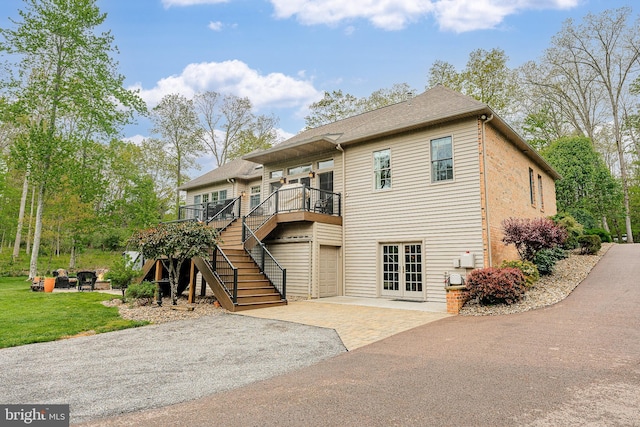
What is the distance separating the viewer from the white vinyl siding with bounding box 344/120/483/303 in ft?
35.0

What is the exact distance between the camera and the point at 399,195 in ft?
39.7

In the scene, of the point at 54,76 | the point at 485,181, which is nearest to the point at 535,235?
the point at 485,181

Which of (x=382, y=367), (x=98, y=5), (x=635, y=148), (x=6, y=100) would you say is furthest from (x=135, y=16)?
(x=635, y=148)

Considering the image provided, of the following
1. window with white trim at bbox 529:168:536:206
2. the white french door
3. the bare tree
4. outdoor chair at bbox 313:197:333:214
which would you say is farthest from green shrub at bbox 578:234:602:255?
the bare tree

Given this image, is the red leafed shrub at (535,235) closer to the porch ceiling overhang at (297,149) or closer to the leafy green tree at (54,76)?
the porch ceiling overhang at (297,149)

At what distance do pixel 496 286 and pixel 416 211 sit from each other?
3774 millimetres

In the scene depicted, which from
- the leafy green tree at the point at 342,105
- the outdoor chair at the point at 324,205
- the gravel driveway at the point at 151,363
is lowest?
the gravel driveway at the point at 151,363

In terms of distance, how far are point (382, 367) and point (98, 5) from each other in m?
22.2

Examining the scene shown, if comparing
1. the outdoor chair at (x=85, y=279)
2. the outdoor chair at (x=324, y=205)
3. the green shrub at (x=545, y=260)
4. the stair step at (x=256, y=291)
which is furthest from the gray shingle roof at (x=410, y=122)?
the outdoor chair at (x=85, y=279)

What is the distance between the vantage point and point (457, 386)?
383 centimetres

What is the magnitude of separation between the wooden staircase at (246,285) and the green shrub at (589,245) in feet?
43.1

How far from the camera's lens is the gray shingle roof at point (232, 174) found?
18.7 meters

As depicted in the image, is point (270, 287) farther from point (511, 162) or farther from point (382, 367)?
point (511, 162)

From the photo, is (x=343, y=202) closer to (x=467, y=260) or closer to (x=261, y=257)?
(x=261, y=257)
